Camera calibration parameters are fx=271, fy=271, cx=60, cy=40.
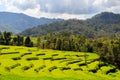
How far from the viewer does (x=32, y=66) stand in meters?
102

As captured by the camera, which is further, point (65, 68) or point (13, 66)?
point (65, 68)

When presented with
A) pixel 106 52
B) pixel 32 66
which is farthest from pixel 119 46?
pixel 32 66

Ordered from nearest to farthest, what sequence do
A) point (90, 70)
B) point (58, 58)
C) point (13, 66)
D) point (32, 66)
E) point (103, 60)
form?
point (13, 66), point (32, 66), point (90, 70), point (58, 58), point (103, 60)

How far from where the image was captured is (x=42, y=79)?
6059 cm

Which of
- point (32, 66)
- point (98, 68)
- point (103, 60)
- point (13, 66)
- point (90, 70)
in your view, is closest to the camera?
point (13, 66)

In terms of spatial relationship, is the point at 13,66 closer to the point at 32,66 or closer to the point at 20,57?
the point at 32,66

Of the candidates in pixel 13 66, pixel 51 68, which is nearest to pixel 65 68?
pixel 51 68

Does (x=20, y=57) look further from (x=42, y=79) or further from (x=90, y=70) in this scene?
(x=42, y=79)

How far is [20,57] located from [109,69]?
40.8 meters

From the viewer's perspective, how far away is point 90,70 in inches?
4528

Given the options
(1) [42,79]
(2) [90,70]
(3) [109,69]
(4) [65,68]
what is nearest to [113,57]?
(3) [109,69]

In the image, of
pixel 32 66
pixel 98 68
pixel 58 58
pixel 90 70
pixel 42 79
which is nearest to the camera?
pixel 42 79

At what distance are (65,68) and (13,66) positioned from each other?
21556 millimetres

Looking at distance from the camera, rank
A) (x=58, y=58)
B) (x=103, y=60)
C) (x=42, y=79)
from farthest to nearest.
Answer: (x=103, y=60), (x=58, y=58), (x=42, y=79)
